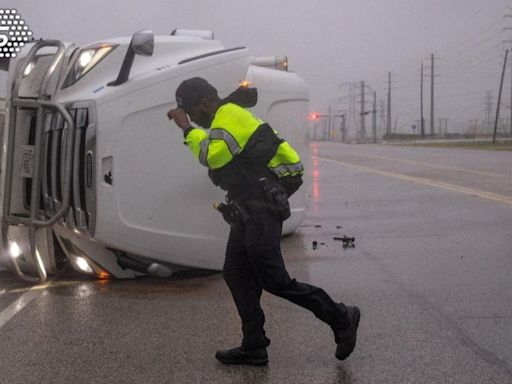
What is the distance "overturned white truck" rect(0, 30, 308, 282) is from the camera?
5254mm

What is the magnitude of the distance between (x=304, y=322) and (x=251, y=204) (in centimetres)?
129

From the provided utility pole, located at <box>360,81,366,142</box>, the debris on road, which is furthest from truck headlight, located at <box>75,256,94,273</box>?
utility pole, located at <box>360,81,366,142</box>

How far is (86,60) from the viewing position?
574cm

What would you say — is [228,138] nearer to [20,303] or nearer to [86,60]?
[86,60]

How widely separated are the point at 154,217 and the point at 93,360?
1.62m

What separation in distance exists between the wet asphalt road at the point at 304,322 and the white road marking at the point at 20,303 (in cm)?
2

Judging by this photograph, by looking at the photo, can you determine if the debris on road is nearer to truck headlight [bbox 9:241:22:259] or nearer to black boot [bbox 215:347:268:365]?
truck headlight [bbox 9:241:22:259]

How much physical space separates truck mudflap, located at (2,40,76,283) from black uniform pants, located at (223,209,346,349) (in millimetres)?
1856

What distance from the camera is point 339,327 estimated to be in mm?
3883

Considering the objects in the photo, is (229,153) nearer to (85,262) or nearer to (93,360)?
(93,360)

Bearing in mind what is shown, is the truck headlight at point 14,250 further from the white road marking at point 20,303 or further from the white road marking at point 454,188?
the white road marking at point 454,188

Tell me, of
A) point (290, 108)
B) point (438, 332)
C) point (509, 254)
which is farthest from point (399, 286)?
point (290, 108)

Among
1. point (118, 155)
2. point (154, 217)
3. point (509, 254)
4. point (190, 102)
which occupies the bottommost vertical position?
point (509, 254)

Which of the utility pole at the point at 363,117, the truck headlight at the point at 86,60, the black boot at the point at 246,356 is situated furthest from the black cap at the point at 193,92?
the utility pole at the point at 363,117
